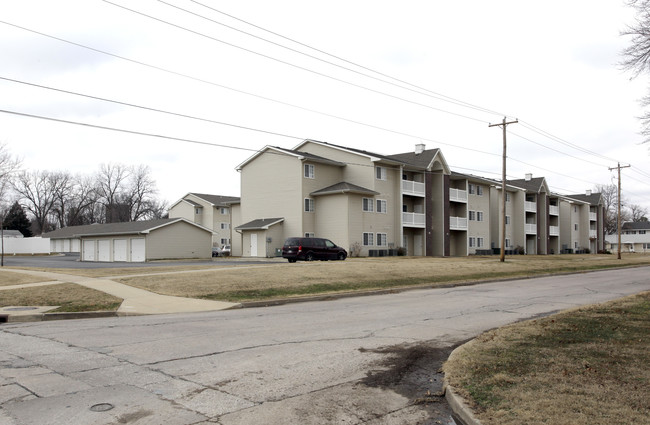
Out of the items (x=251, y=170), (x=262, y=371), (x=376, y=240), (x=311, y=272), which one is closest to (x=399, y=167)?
(x=376, y=240)


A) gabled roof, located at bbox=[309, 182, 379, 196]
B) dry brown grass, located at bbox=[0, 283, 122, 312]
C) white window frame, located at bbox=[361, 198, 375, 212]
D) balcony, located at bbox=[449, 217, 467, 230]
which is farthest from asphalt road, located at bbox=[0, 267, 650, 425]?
balcony, located at bbox=[449, 217, 467, 230]

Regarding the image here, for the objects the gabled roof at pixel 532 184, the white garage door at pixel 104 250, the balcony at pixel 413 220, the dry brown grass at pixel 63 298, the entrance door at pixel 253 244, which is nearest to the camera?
the dry brown grass at pixel 63 298

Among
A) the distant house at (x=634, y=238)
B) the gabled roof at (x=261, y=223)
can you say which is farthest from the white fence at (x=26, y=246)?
the distant house at (x=634, y=238)

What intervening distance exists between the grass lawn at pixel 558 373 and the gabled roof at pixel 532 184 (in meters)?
65.0

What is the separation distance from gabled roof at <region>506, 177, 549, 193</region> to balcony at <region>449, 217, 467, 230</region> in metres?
18.2

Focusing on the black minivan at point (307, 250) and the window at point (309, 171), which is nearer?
the black minivan at point (307, 250)

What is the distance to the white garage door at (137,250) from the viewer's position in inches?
1871

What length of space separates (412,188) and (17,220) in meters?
76.8

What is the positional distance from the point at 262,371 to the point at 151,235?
42406 mm

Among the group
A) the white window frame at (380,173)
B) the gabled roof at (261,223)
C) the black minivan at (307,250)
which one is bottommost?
the black minivan at (307,250)

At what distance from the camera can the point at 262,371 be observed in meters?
7.58

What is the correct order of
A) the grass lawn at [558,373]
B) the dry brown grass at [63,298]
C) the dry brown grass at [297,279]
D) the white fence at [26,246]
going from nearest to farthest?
the grass lawn at [558,373] < the dry brown grass at [63,298] < the dry brown grass at [297,279] < the white fence at [26,246]

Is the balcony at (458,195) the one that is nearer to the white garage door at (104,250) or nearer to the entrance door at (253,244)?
the entrance door at (253,244)

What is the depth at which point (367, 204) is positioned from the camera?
45906 mm
